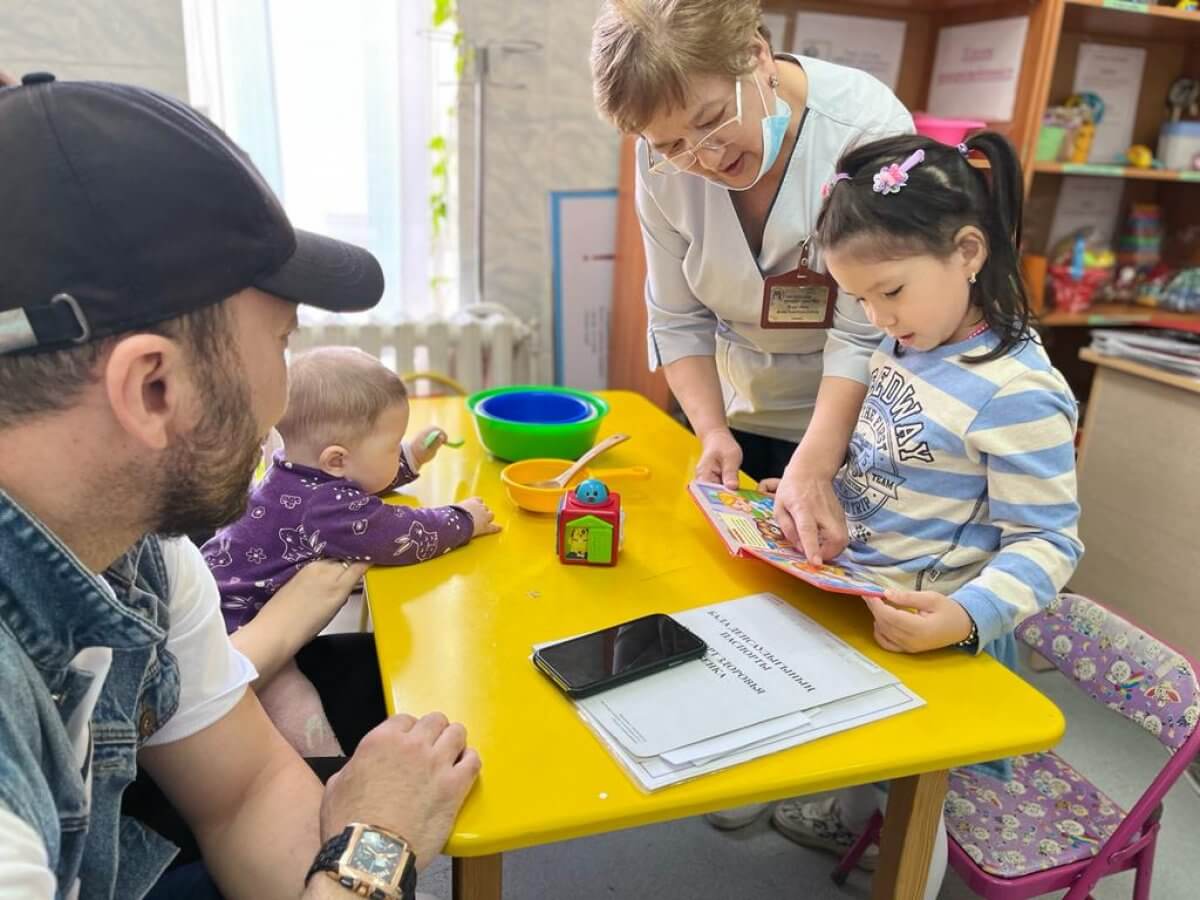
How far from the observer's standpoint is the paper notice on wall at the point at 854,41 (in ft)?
8.33

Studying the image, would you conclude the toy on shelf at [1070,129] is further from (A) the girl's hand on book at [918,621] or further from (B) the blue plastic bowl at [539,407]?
(A) the girl's hand on book at [918,621]

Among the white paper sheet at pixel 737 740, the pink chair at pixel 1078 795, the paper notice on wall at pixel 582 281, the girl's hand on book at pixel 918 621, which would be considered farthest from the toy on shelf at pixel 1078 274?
the white paper sheet at pixel 737 740

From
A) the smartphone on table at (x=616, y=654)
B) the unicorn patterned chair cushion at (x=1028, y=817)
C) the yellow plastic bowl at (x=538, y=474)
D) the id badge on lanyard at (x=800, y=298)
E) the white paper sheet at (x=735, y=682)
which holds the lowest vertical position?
the unicorn patterned chair cushion at (x=1028, y=817)

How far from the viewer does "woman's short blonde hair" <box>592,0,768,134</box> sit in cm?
122

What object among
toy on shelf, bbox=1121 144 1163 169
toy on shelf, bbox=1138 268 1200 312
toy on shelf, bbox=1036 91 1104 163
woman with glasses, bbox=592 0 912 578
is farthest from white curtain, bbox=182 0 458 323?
toy on shelf, bbox=1138 268 1200 312

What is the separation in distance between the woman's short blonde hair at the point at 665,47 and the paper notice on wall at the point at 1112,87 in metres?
2.03

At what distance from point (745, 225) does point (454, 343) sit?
4.22 feet

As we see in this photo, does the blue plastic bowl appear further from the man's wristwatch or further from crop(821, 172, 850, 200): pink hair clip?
the man's wristwatch

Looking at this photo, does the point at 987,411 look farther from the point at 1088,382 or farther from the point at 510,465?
the point at 1088,382

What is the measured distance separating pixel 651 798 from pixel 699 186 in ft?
3.31

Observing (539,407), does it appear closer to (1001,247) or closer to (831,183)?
(831,183)

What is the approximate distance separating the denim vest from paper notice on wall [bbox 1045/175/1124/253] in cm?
291

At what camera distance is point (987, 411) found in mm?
1150

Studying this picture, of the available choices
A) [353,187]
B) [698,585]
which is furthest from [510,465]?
[353,187]
